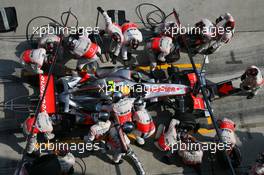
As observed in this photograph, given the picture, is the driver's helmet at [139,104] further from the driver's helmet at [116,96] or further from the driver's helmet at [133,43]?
the driver's helmet at [133,43]

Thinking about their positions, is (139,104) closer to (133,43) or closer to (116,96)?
(116,96)

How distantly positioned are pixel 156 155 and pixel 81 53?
321 cm

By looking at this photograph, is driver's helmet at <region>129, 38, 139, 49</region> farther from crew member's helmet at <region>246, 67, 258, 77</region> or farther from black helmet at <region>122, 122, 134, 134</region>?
crew member's helmet at <region>246, 67, 258, 77</region>

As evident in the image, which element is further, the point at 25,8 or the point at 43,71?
the point at 25,8

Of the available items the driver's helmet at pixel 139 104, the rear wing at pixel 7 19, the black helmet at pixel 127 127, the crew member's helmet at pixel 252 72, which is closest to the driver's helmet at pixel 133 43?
the driver's helmet at pixel 139 104

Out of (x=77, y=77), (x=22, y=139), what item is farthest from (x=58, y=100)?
(x=22, y=139)

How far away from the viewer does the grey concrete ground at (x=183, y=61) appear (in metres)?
10.1

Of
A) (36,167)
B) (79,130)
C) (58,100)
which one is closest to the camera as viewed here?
(36,167)

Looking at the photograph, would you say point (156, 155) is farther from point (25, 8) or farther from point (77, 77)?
point (25, 8)

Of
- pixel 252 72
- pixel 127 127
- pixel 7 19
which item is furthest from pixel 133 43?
pixel 7 19

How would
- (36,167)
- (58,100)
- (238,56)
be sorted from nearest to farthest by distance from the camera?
1. (36,167)
2. (58,100)
3. (238,56)

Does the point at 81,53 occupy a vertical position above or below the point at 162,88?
above

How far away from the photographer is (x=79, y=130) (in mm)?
10461

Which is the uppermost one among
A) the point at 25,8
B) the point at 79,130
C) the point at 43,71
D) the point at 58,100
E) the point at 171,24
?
the point at 25,8
